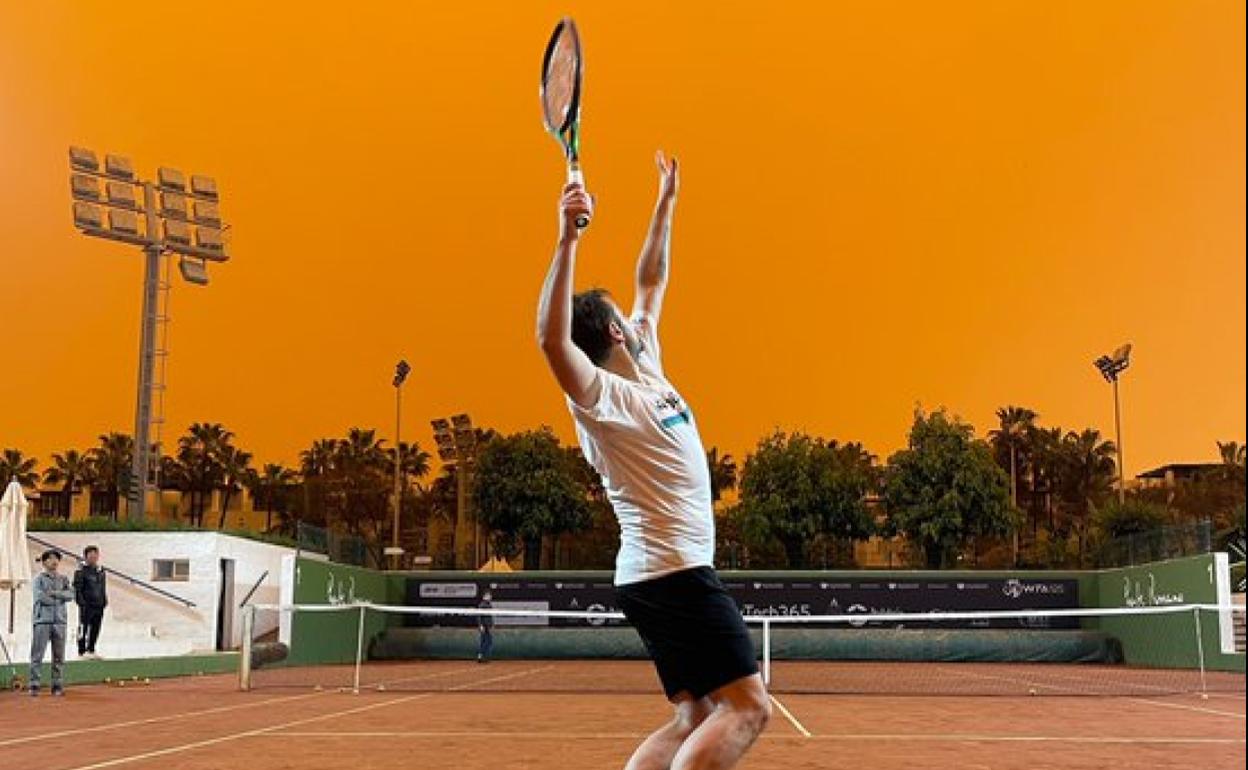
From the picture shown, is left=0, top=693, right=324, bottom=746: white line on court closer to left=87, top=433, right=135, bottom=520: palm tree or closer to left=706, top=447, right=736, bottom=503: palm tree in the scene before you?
left=706, top=447, right=736, bottom=503: palm tree

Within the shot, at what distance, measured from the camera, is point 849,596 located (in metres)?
34.3

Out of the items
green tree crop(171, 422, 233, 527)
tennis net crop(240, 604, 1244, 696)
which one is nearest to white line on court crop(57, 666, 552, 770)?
tennis net crop(240, 604, 1244, 696)

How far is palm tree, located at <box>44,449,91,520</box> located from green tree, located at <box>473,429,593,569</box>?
147 ft

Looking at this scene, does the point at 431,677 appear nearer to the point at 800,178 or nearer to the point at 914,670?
the point at 914,670

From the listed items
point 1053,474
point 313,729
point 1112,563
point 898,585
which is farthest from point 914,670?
point 1053,474

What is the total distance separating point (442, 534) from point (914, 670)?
199 ft

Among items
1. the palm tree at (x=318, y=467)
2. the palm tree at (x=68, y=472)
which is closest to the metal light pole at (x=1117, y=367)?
the palm tree at (x=318, y=467)

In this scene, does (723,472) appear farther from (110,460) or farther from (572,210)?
(572,210)

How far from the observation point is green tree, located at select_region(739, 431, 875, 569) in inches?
2039

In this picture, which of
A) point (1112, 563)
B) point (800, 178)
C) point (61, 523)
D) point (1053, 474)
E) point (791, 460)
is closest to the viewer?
point (61, 523)

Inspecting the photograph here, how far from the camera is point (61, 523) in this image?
29.8 metres

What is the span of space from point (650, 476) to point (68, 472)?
9332cm

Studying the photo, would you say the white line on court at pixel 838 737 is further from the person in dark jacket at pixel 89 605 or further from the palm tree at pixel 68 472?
the palm tree at pixel 68 472

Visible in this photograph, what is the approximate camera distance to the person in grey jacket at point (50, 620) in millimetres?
15930
